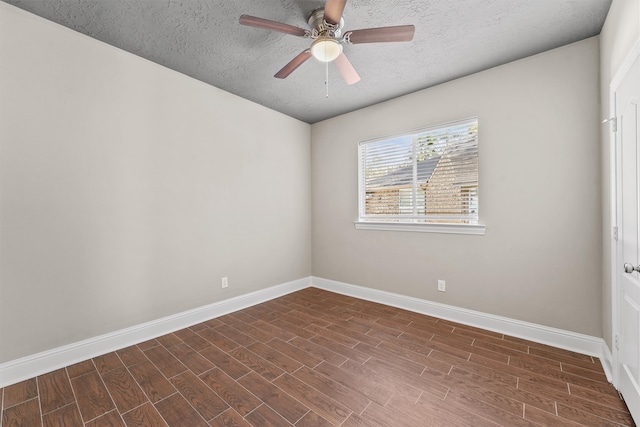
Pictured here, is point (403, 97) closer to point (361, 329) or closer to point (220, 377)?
point (361, 329)

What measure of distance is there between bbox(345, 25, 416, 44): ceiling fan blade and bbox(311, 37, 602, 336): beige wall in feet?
4.79

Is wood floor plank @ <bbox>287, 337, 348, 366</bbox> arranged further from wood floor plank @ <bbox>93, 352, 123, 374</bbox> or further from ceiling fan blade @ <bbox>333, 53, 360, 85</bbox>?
ceiling fan blade @ <bbox>333, 53, 360, 85</bbox>

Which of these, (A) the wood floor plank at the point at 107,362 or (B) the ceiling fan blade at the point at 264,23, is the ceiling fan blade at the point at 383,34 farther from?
(A) the wood floor plank at the point at 107,362

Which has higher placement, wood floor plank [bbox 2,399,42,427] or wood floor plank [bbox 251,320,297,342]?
wood floor plank [bbox 2,399,42,427]

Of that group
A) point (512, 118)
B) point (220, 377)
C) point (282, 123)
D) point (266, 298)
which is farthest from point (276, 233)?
point (512, 118)

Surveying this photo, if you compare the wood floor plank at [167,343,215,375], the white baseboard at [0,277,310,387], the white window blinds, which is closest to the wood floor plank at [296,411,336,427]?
the wood floor plank at [167,343,215,375]

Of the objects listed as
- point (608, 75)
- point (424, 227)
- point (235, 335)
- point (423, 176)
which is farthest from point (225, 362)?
point (608, 75)

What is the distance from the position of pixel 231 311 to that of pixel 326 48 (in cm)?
294

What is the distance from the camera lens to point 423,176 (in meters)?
3.25

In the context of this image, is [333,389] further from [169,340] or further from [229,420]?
[169,340]

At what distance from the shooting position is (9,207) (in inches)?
74.7

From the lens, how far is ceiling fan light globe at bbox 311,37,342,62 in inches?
76.8

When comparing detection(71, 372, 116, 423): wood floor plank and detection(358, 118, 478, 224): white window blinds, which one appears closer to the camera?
detection(71, 372, 116, 423): wood floor plank

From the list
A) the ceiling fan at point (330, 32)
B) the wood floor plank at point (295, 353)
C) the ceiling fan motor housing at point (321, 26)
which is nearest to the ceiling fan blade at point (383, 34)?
the ceiling fan at point (330, 32)
